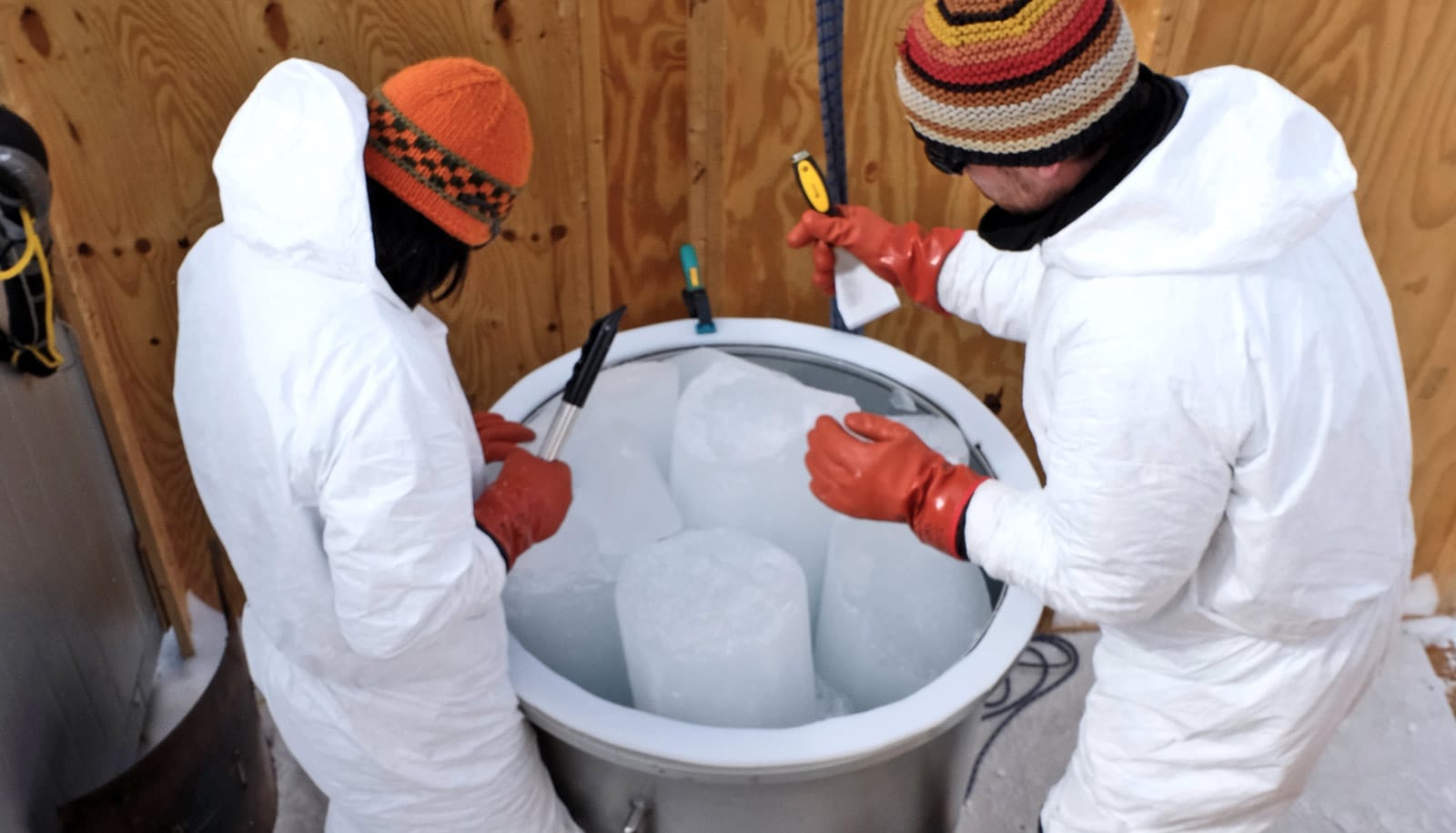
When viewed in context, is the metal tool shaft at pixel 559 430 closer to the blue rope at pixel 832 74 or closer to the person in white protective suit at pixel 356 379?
the person in white protective suit at pixel 356 379

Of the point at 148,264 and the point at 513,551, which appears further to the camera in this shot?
the point at 148,264

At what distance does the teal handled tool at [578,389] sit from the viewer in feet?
4.20

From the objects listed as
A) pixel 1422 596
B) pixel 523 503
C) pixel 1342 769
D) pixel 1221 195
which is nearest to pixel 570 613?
pixel 523 503

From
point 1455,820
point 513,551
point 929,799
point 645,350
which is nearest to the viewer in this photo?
point 513,551

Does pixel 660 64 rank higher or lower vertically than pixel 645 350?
higher

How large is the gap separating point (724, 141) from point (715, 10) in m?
0.19

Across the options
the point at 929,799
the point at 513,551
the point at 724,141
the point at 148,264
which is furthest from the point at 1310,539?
the point at 148,264

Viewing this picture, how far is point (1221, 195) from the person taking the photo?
3.00ft

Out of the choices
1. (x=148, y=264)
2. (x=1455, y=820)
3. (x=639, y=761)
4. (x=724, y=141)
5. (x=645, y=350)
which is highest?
(x=724, y=141)

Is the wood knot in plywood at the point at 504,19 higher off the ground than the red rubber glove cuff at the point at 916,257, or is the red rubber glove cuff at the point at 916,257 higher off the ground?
the wood knot in plywood at the point at 504,19

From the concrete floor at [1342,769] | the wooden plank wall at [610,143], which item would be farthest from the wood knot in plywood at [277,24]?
the concrete floor at [1342,769]

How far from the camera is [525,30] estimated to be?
1438 millimetres

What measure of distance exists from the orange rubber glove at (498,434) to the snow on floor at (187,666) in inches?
27.3

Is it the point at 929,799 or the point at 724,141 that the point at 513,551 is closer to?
the point at 929,799
